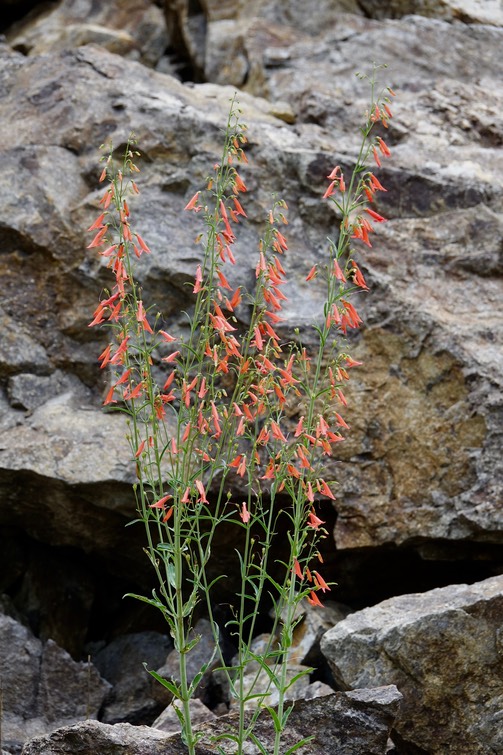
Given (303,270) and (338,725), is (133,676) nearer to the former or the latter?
(338,725)

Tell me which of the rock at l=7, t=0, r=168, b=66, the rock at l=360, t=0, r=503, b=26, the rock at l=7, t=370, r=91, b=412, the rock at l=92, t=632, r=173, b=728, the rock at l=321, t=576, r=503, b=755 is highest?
the rock at l=360, t=0, r=503, b=26

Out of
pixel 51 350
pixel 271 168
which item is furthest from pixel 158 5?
pixel 51 350

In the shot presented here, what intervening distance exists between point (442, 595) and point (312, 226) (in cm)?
332

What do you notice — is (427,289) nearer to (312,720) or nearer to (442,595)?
(442,595)

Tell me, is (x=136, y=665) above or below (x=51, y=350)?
below

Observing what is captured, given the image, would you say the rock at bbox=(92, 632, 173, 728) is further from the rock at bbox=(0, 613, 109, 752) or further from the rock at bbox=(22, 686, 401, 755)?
the rock at bbox=(22, 686, 401, 755)

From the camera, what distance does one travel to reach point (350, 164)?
820 centimetres

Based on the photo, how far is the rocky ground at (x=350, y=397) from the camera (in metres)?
6.04

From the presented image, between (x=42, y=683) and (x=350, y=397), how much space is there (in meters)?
2.92

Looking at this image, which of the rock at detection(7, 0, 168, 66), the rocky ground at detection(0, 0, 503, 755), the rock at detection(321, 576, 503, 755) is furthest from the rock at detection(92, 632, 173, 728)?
the rock at detection(7, 0, 168, 66)

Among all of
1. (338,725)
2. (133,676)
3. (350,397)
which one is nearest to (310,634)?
(133,676)

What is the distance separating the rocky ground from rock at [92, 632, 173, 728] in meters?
0.02

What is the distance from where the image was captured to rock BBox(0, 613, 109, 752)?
6520 millimetres

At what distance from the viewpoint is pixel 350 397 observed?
24.0ft
